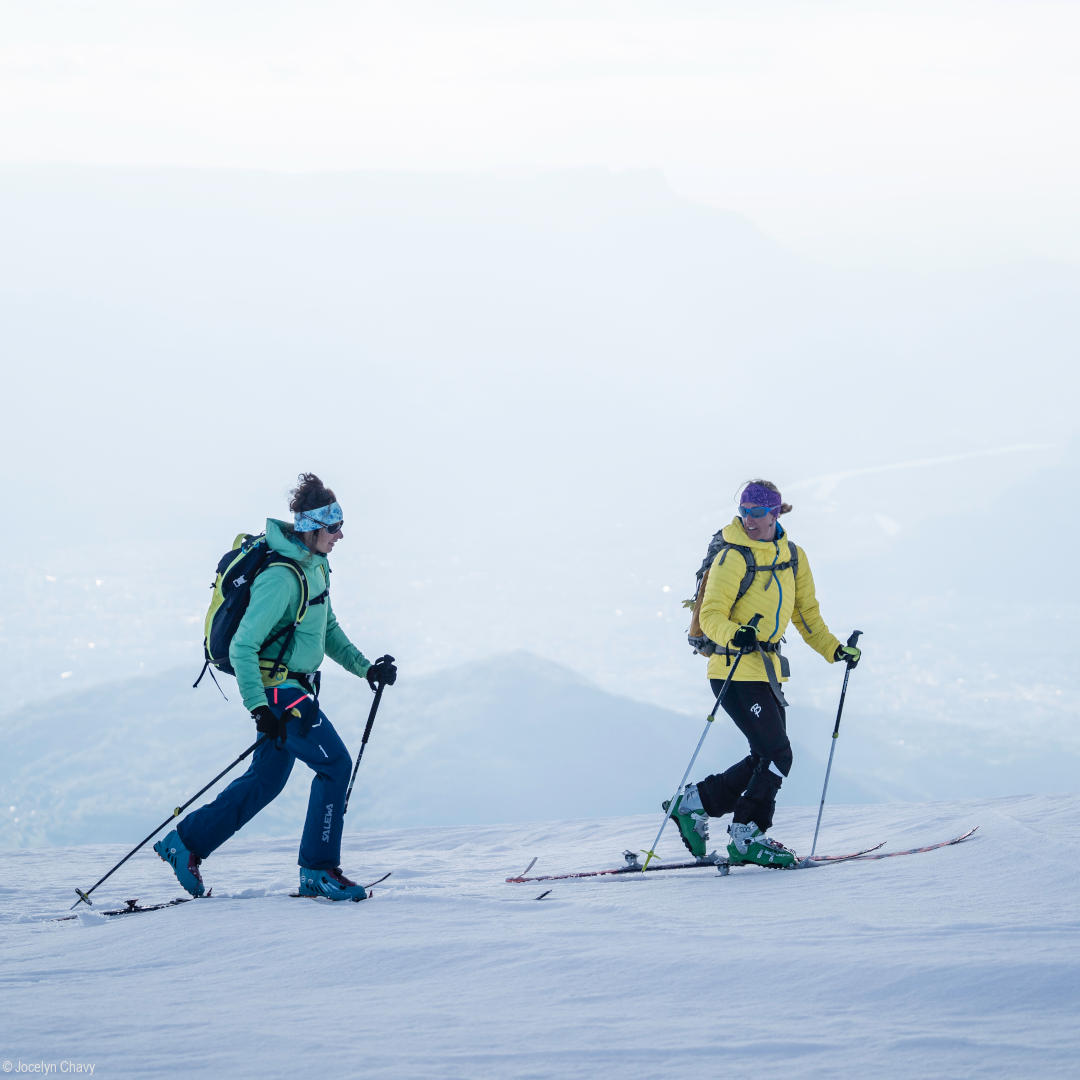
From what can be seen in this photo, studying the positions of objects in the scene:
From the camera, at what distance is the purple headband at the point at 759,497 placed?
619cm

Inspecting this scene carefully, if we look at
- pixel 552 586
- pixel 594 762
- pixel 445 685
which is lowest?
pixel 594 762

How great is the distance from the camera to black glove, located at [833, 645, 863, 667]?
260 inches

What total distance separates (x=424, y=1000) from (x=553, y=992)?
→ 429mm

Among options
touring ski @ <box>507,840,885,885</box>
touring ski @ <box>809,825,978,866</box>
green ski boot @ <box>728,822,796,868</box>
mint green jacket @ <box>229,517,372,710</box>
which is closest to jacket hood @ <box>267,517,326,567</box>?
mint green jacket @ <box>229,517,372,710</box>

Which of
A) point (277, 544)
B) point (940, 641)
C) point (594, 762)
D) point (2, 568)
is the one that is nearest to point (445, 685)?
point (594, 762)

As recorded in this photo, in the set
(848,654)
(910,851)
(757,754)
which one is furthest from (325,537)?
(910,851)

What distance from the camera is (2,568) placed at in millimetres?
140875

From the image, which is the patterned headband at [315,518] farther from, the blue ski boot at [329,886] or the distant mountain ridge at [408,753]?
the distant mountain ridge at [408,753]

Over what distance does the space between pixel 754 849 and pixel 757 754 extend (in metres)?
0.53

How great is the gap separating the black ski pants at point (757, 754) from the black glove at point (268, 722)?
2.27 meters

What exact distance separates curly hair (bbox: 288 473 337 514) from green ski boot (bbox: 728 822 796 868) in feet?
9.00

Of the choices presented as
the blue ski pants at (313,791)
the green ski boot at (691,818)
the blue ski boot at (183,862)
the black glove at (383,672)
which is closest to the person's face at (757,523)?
the green ski boot at (691,818)

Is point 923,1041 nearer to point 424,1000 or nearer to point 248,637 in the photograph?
point 424,1000

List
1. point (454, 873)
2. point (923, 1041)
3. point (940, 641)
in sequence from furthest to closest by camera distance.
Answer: point (940, 641) → point (454, 873) → point (923, 1041)
